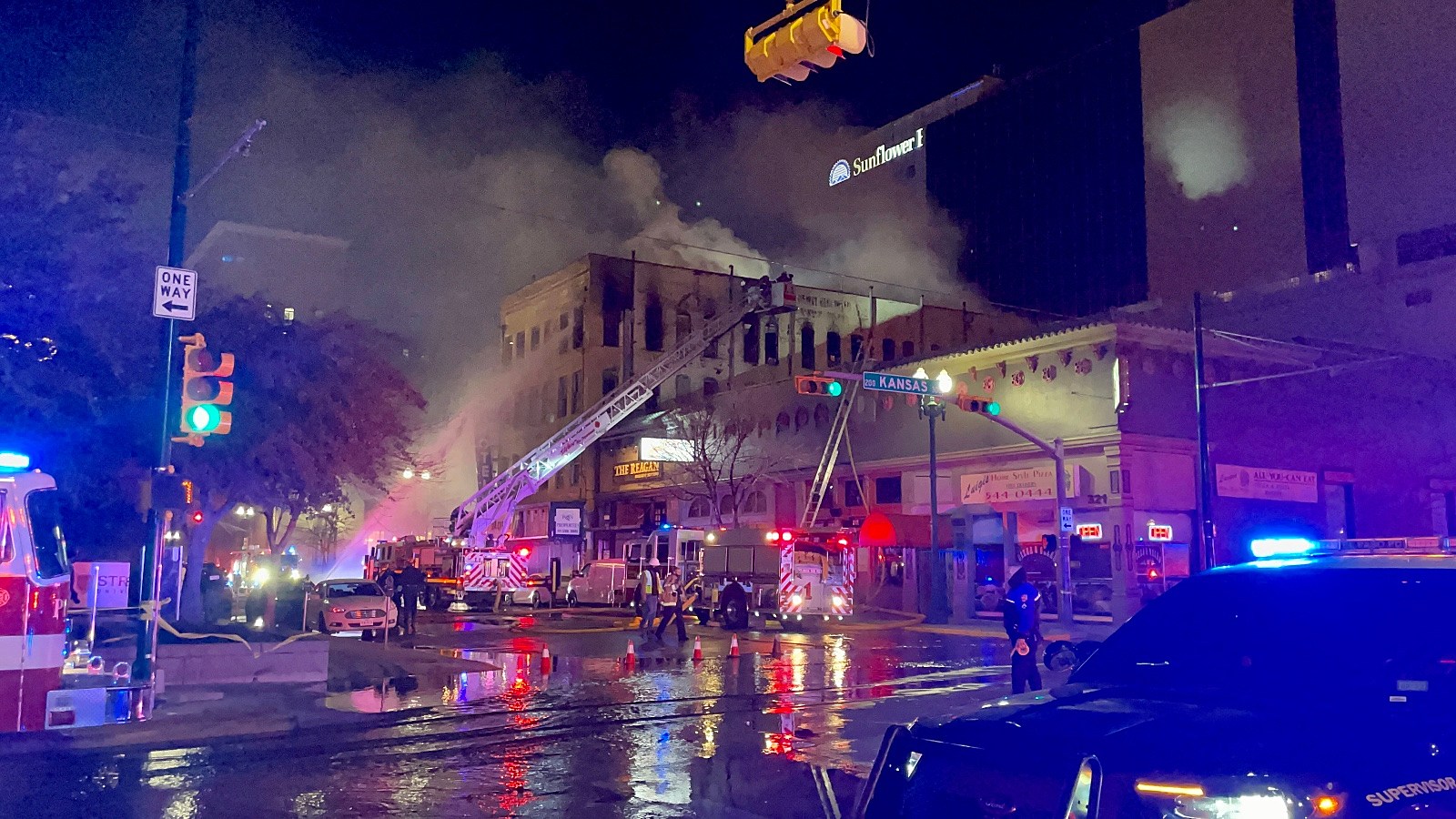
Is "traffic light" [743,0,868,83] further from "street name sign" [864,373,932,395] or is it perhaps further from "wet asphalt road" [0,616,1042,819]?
"street name sign" [864,373,932,395]

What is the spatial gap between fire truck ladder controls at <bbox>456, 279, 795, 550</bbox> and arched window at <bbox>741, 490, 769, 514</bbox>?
7.69 m

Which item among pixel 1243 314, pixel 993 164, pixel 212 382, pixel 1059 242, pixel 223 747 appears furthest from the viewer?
pixel 993 164

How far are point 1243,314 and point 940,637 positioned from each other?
1731 centimetres

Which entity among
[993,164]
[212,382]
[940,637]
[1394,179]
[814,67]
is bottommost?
[940,637]

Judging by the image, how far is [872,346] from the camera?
52125mm

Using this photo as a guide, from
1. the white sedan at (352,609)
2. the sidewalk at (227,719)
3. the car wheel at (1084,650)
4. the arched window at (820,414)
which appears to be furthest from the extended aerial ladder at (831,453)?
the car wheel at (1084,650)

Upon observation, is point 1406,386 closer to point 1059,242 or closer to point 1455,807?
point 1059,242

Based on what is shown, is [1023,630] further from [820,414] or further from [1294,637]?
[820,414]

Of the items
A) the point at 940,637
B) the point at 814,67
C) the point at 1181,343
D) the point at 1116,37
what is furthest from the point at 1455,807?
the point at 1116,37

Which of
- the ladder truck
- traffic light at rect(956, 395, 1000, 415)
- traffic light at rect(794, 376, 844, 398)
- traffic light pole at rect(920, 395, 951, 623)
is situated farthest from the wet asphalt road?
the ladder truck

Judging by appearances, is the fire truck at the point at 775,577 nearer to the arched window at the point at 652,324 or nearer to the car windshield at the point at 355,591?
the car windshield at the point at 355,591

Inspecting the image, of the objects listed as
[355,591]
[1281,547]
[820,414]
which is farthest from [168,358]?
[820,414]

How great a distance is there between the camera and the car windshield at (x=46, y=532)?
9289mm

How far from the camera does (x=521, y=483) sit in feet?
114
